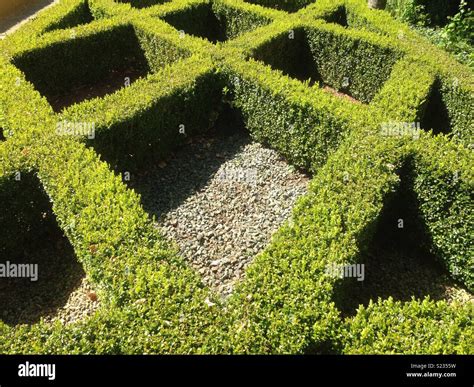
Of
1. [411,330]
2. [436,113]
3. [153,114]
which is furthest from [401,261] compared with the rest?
[153,114]

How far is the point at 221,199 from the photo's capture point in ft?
26.4

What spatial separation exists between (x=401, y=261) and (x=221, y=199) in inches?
135

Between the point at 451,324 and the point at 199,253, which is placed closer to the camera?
the point at 451,324

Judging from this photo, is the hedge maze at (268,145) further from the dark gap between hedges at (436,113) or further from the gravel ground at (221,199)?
the gravel ground at (221,199)

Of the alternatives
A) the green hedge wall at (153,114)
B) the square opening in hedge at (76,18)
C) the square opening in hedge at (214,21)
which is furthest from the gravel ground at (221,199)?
the square opening in hedge at (76,18)

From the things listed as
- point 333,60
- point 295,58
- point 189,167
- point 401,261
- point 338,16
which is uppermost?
point 338,16

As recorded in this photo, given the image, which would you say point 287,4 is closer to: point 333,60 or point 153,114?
point 333,60

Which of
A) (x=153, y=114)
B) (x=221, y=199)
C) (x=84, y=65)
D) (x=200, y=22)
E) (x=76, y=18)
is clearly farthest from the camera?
(x=200, y=22)

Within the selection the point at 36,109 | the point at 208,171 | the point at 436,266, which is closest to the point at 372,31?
the point at 208,171

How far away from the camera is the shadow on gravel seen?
26.6 ft

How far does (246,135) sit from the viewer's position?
389 inches
